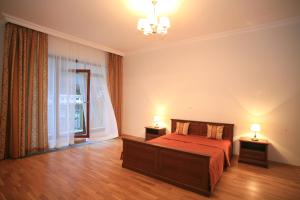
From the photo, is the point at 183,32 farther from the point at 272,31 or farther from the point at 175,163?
the point at 175,163

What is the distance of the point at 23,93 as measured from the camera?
3635mm

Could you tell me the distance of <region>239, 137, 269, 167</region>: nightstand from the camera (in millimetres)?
3349

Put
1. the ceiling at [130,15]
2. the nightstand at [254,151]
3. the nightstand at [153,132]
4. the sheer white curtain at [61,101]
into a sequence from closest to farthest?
the ceiling at [130,15], the nightstand at [254,151], the sheer white curtain at [61,101], the nightstand at [153,132]

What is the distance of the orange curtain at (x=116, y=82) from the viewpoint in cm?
566

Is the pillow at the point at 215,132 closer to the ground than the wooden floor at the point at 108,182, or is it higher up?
higher up

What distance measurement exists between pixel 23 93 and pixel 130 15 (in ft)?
9.31

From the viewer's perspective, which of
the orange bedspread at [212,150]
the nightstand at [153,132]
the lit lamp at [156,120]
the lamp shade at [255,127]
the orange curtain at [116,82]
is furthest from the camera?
the orange curtain at [116,82]

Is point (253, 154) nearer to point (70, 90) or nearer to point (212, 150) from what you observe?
point (212, 150)

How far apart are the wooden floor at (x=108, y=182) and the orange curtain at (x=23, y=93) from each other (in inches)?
15.0

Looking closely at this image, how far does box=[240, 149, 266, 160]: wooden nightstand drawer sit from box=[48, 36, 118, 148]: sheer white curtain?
12.7ft

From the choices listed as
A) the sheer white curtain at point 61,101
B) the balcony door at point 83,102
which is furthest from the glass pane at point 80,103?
the sheer white curtain at point 61,101

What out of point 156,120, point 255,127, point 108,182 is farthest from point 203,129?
point 108,182

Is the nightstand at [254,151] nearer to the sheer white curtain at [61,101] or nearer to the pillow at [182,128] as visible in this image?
the pillow at [182,128]

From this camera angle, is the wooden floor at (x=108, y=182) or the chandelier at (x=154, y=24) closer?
the wooden floor at (x=108, y=182)
